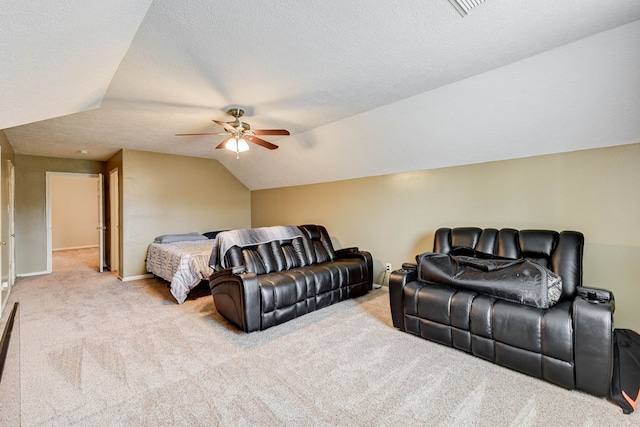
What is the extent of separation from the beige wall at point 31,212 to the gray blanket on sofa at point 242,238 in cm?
483

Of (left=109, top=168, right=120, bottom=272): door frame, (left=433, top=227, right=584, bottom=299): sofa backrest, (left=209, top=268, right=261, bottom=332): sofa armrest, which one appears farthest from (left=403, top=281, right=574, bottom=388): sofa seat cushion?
(left=109, top=168, right=120, bottom=272): door frame

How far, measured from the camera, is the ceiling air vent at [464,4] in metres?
1.63

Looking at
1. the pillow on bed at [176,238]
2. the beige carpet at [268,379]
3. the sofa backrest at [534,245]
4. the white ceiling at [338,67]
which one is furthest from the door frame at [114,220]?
the sofa backrest at [534,245]

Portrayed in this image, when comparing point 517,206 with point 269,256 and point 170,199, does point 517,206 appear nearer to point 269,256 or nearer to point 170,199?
point 269,256

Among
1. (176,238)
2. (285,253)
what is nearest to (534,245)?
(285,253)

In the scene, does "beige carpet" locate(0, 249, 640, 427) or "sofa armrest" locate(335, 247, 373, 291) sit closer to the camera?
"beige carpet" locate(0, 249, 640, 427)

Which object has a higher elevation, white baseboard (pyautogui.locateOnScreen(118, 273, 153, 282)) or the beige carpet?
white baseboard (pyautogui.locateOnScreen(118, 273, 153, 282))

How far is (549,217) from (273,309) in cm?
300

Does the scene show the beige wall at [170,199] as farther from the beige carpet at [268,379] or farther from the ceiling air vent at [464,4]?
the ceiling air vent at [464,4]

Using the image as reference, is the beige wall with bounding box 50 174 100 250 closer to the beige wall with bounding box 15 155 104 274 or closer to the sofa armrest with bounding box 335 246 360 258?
the beige wall with bounding box 15 155 104 274

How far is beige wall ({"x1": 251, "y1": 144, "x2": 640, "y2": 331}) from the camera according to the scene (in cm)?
252

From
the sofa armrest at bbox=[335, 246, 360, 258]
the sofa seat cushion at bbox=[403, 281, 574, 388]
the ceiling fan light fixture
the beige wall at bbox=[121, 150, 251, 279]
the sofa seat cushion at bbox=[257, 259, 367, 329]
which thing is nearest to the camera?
the sofa seat cushion at bbox=[403, 281, 574, 388]

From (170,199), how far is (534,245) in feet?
19.5

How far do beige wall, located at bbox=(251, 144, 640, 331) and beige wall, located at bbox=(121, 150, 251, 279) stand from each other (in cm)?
271
